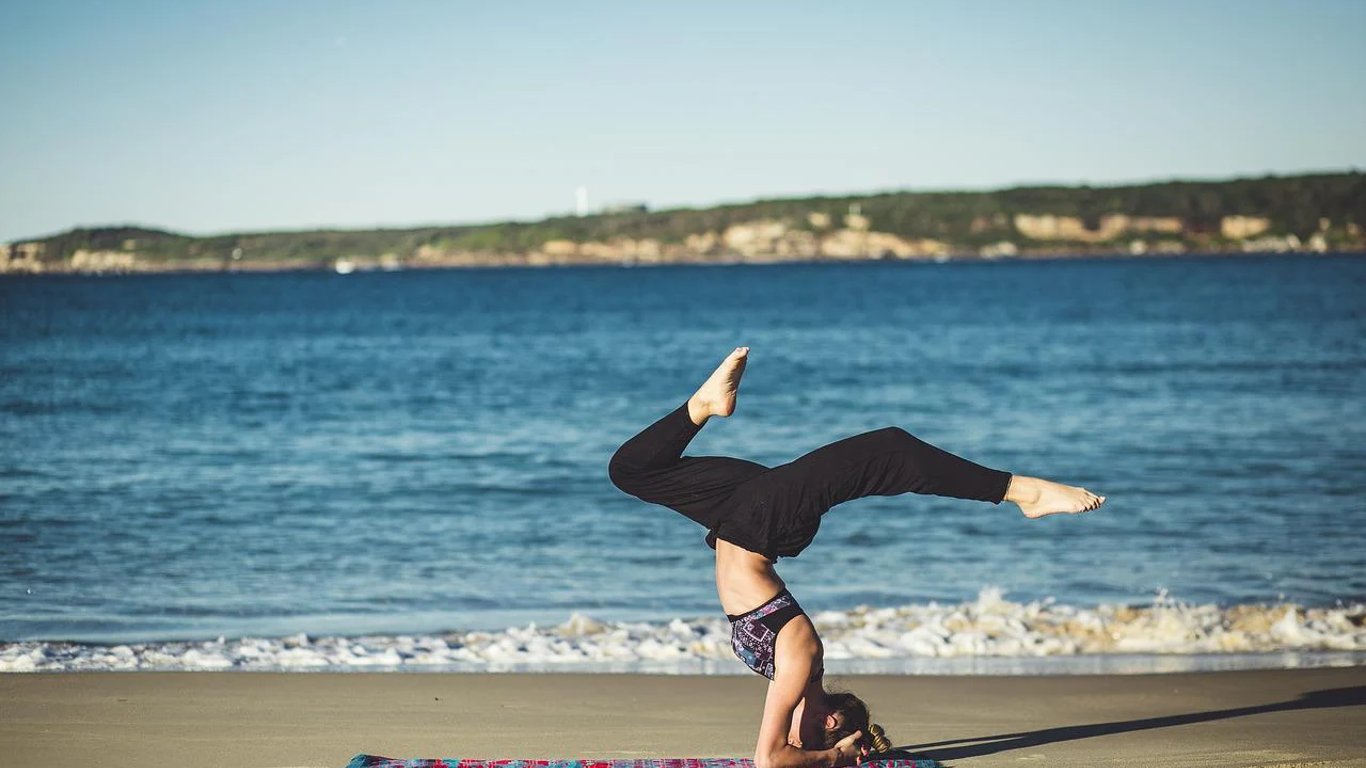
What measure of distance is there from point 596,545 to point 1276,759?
8564 millimetres

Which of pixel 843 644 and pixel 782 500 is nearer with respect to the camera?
pixel 782 500

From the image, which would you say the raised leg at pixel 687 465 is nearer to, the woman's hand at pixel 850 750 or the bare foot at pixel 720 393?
the bare foot at pixel 720 393

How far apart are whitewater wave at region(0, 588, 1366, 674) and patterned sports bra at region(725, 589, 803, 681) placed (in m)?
3.33

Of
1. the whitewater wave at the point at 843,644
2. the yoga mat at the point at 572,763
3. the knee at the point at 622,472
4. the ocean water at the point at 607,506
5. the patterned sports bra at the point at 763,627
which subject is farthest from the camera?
the ocean water at the point at 607,506

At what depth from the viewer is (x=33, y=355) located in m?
44.4

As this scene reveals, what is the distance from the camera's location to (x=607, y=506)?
16359mm

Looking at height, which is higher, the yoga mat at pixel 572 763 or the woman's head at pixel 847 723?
the woman's head at pixel 847 723

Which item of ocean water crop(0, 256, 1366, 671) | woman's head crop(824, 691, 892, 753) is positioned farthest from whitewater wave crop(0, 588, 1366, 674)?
woman's head crop(824, 691, 892, 753)

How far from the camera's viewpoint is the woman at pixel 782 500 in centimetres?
488

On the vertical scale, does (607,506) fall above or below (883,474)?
below

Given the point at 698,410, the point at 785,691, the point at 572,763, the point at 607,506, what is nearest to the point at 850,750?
the point at 785,691

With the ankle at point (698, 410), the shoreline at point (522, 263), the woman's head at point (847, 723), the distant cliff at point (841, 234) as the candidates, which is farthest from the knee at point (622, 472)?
A: the distant cliff at point (841, 234)

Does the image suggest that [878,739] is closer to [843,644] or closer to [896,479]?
[896,479]

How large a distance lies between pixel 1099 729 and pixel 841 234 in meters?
159
